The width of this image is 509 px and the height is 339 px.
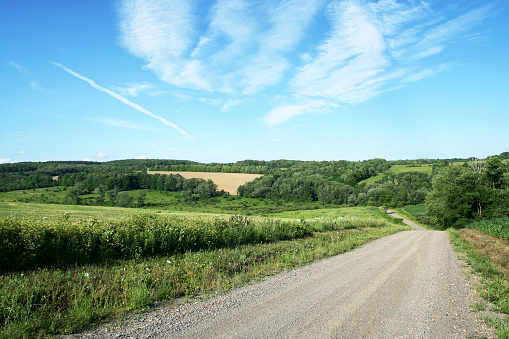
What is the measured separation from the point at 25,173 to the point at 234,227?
421 feet

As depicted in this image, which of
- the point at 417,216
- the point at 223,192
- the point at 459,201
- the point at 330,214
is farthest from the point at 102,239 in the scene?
the point at 223,192

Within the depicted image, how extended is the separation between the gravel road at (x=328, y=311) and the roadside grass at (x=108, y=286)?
1.91ft

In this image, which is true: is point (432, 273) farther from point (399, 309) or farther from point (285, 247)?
point (285, 247)

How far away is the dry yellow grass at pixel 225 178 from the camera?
114 meters

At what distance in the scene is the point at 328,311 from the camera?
6.34 m

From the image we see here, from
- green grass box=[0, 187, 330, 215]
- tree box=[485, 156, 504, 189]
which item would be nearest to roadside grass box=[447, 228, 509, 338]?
tree box=[485, 156, 504, 189]

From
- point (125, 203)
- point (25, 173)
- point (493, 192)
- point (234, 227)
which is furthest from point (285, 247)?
point (25, 173)

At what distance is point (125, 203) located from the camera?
9794 centimetres

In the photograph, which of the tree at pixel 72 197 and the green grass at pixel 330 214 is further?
the tree at pixel 72 197

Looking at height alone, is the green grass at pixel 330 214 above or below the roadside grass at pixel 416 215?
above

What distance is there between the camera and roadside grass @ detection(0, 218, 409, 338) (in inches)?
207

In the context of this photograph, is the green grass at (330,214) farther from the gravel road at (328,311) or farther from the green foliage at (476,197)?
the gravel road at (328,311)

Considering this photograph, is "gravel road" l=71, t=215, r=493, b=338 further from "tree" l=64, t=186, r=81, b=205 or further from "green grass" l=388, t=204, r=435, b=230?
"tree" l=64, t=186, r=81, b=205

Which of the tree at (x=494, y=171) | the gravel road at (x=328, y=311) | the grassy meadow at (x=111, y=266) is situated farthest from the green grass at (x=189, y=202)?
the gravel road at (x=328, y=311)
